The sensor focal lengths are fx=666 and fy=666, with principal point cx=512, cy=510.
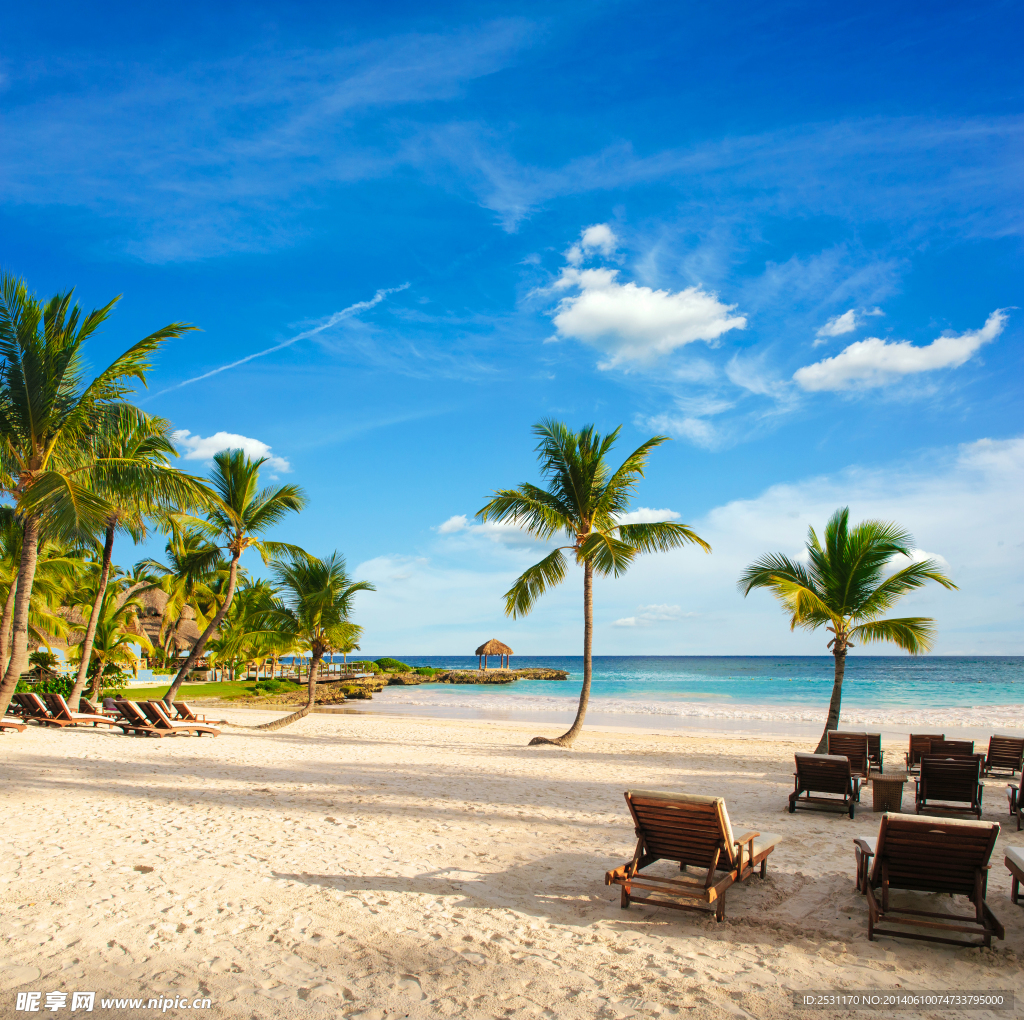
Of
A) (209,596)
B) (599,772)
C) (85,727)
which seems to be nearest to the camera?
(599,772)

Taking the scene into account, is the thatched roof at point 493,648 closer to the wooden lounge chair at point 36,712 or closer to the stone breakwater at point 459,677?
the stone breakwater at point 459,677

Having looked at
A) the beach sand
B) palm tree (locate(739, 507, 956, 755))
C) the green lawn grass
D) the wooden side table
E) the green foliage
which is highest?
palm tree (locate(739, 507, 956, 755))

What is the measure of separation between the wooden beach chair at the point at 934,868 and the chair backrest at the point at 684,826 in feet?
2.87

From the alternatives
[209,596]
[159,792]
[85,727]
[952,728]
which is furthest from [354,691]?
[159,792]

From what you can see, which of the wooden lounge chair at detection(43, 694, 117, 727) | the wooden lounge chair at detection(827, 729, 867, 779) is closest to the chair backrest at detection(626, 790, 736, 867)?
the wooden lounge chair at detection(827, 729, 867, 779)

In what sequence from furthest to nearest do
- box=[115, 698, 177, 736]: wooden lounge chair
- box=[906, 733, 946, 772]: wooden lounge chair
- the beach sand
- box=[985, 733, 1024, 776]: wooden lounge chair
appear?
box=[115, 698, 177, 736]: wooden lounge chair, box=[906, 733, 946, 772]: wooden lounge chair, box=[985, 733, 1024, 776]: wooden lounge chair, the beach sand

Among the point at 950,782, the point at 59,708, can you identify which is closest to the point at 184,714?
the point at 59,708

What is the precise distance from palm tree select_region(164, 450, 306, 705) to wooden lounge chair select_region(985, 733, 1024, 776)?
1490 cm

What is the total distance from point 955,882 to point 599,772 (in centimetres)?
684

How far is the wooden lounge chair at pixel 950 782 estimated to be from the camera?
7.36m

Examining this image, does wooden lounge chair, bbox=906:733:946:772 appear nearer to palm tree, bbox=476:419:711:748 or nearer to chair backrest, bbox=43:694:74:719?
palm tree, bbox=476:419:711:748

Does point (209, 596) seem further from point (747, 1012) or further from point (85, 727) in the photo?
point (747, 1012)

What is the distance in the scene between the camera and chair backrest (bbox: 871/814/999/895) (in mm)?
3814

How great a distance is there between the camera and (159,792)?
7637 mm
